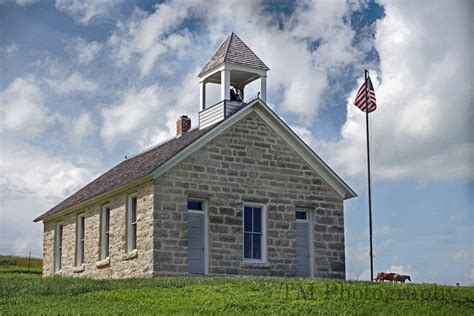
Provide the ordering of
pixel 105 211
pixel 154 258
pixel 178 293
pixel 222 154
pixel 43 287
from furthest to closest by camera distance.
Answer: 1. pixel 105 211
2. pixel 222 154
3. pixel 154 258
4. pixel 43 287
5. pixel 178 293

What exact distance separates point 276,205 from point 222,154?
2.65 meters

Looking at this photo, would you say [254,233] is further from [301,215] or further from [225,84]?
[225,84]

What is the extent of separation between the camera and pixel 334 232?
31422mm

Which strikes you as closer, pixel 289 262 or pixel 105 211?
pixel 289 262

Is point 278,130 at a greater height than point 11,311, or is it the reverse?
point 278,130

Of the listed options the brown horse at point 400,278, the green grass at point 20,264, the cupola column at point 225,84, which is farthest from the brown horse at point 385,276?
the green grass at point 20,264

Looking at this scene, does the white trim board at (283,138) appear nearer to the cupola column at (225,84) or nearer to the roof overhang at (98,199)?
Answer: the roof overhang at (98,199)

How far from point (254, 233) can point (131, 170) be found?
18.2 feet

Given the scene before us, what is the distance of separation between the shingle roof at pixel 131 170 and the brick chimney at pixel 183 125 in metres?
0.61

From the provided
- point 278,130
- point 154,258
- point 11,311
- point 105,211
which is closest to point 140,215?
point 154,258

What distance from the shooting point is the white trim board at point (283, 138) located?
28625mm

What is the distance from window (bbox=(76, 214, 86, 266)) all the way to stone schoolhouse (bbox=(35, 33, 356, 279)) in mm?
435

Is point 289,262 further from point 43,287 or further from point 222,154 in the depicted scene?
point 43,287

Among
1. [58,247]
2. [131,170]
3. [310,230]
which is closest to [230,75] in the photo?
[131,170]
